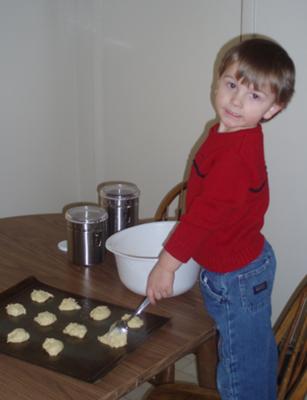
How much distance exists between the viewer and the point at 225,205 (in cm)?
103

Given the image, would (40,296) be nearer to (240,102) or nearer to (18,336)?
(18,336)

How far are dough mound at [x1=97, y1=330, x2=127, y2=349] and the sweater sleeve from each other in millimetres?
194

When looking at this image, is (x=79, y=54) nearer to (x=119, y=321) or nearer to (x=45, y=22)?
(x=45, y=22)

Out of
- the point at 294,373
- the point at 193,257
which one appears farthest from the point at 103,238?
the point at 294,373

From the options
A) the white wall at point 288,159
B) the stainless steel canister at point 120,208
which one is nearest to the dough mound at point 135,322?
the stainless steel canister at point 120,208

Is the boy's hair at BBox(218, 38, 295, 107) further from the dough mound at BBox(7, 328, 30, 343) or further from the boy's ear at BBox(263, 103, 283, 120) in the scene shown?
the dough mound at BBox(7, 328, 30, 343)

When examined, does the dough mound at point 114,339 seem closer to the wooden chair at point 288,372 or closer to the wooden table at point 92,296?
the wooden table at point 92,296

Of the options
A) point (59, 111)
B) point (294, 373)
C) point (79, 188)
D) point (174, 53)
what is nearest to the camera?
point (294, 373)

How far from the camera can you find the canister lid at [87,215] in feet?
4.31

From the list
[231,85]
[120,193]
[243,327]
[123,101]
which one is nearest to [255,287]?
[243,327]

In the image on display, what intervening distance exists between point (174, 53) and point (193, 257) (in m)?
1.34

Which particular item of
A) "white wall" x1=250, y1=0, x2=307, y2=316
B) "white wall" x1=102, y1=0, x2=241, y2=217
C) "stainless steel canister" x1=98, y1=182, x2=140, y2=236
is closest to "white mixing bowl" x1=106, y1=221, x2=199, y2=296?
"stainless steel canister" x1=98, y1=182, x2=140, y2=236

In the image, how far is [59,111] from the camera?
267 centimetres

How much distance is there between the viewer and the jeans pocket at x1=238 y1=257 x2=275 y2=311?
1.10 metres
